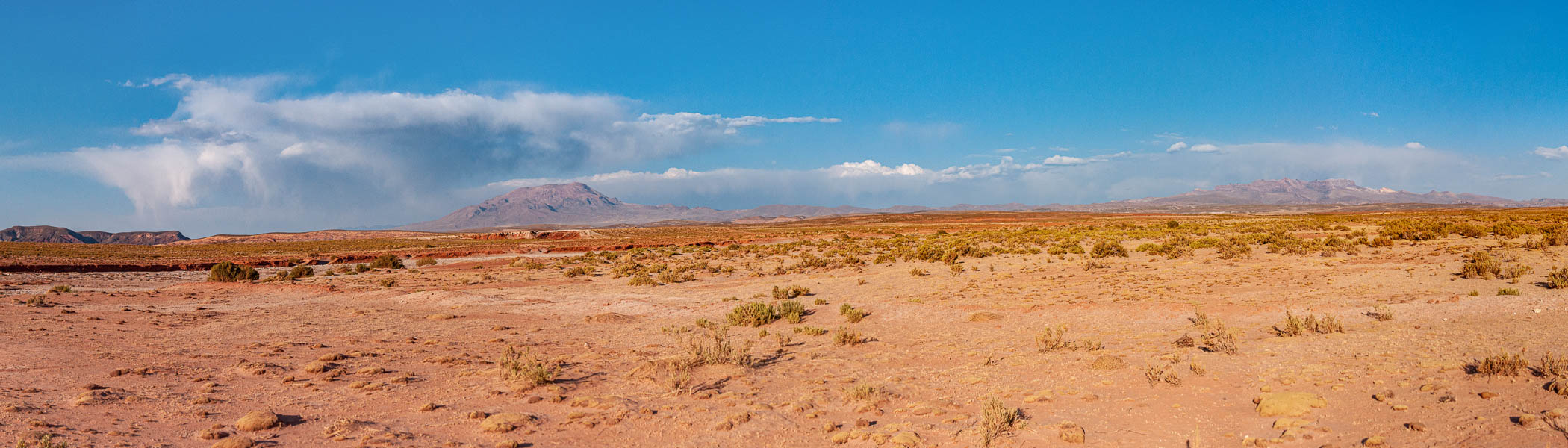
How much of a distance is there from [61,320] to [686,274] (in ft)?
53.0

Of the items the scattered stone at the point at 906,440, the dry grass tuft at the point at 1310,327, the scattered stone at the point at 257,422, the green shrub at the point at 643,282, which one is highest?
the scattered stone at the point at 257,422

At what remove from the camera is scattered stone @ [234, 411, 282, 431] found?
6285 millimetres

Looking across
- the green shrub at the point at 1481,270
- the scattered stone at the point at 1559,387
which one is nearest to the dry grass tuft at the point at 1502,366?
the scattered stone at the point at 1559,387

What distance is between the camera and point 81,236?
125312 millimetres

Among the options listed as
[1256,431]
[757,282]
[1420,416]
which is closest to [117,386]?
[1256,431]

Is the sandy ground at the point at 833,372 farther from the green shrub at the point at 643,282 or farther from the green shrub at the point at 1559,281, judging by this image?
the green shrub at the point at 643,282

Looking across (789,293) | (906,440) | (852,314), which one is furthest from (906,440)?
(789,293)

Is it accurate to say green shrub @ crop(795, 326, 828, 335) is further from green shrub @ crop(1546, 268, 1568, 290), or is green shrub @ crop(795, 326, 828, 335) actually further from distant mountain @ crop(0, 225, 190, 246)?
distant mountain @ crop(0, 225, 190, 246)

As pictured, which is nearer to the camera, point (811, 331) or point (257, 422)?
point (257, 422)

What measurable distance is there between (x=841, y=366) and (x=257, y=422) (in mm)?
6548

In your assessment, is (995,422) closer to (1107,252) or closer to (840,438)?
(840,438)

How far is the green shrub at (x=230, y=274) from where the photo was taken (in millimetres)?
25469

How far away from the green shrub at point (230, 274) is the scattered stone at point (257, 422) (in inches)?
955

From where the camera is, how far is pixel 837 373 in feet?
30.1
